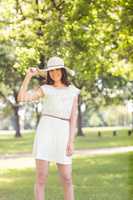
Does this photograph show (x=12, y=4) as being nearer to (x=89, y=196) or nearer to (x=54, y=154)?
(x=89, y=196)

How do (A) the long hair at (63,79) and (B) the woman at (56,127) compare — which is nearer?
(B) the woman at (56,127)

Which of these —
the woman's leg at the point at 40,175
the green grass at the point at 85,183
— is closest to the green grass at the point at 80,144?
A: the green grass at the point at 85,183

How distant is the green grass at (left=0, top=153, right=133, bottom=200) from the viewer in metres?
10.3

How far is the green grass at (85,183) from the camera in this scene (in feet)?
33.9

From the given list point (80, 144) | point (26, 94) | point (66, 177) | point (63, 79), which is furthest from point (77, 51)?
point (66, 177)

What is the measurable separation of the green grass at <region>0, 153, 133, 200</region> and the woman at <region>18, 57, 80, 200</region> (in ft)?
10.2

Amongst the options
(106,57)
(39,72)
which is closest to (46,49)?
(106,57)

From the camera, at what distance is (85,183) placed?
1241cm

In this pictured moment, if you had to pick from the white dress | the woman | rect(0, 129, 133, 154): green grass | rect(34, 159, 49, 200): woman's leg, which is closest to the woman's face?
the woman

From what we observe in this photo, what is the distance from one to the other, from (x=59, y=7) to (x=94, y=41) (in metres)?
3.71

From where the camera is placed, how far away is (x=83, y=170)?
51.8ft

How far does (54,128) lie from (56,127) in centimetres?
3

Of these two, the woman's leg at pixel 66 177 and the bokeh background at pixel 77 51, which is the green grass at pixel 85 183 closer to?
the bokeh background at pixel 77 51

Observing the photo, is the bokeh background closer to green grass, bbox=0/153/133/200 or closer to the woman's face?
green grass, bbox=0/153/133/200
